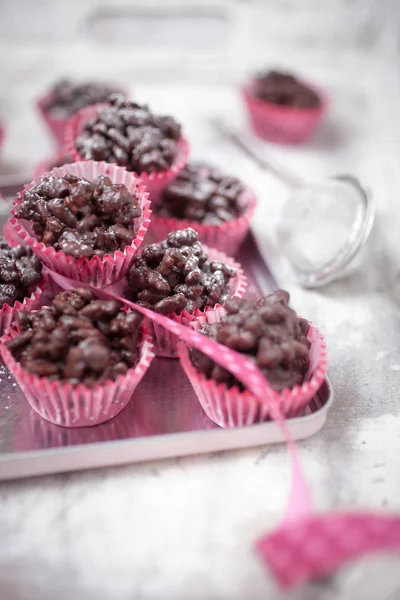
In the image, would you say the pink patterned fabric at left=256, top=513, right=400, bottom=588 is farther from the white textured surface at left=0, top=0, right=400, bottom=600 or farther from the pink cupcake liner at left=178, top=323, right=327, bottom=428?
the pink cupcake liner at left=178, top=323, right=327, bottom=428

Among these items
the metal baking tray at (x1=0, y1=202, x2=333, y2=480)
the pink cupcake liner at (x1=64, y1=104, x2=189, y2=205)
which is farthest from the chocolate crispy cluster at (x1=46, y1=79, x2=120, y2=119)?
the metal baking tray at (x1=0, y1=202, x2=333, y2=480)

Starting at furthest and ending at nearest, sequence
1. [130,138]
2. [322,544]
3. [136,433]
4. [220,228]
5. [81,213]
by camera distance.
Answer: [220,228]
[130,138]
[81,213]
[136,433]
[322,544]

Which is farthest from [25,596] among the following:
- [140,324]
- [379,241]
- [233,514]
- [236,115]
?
[236,115]

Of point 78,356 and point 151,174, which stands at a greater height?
point 151,174

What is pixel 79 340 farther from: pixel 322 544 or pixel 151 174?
pixel 151 174

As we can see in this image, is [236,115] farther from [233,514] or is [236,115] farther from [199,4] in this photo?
[233,514]

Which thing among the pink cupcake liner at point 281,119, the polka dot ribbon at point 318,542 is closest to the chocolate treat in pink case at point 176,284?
the polka dot ribbon at point 318,542

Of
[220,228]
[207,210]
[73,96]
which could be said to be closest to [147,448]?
[220,228]
